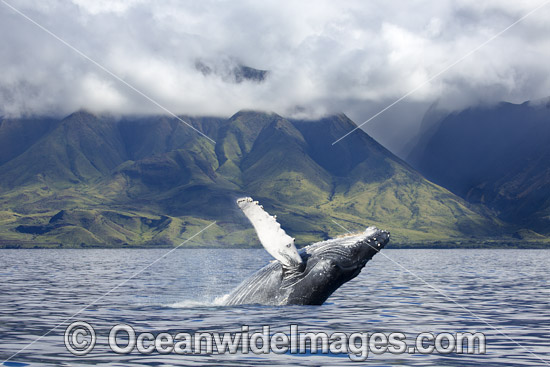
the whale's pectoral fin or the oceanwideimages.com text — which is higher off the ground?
the whale's pectoral fin

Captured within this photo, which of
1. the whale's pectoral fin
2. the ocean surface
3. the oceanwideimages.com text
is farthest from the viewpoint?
the whale's pectoral fin

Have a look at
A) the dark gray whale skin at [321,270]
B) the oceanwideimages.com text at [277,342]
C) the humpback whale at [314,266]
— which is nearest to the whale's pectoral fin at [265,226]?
the humpback whale at [314,266]

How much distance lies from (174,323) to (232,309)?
2.50 metres

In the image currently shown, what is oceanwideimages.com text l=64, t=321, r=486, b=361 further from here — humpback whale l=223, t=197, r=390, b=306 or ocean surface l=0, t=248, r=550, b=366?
humpback whale l=223, t=197, r=390, b=306

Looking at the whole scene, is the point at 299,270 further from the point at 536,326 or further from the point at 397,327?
the point at 536,326

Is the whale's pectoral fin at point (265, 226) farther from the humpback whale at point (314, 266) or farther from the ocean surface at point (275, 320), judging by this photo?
the ocean surface at point (275, 320)

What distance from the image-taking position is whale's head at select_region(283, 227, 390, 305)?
1590cm

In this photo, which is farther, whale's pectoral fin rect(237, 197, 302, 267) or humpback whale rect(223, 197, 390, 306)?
humpback whale rect(223, 197, 390, 306)

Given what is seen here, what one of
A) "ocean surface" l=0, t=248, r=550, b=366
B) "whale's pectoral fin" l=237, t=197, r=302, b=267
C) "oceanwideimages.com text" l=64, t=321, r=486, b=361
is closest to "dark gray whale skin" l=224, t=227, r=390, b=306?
"ocean surface" l=0, t=248, r=550, b=366

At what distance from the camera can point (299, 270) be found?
1595 centimetres

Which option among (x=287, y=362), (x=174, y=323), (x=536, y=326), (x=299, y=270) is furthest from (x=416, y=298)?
(x=287, y=362)

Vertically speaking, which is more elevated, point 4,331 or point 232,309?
point 232,309

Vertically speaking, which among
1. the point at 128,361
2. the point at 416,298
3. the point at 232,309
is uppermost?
the point at 416,298

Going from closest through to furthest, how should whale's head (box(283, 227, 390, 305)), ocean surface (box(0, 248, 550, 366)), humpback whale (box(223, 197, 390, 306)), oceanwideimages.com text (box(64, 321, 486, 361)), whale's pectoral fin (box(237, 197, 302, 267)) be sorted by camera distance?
ocean surface (box(0, 248, 550, 366)) < oceanwideimages.com text (box(64, 321, 486, 361)) < whale's pectoral fin (box(237, 197, 302, 267)) < humpback whale (box(223, 197, 390, 306)) < whale's head (box(283, 227, 390, 305))
